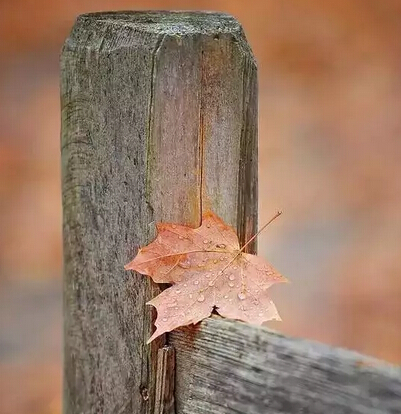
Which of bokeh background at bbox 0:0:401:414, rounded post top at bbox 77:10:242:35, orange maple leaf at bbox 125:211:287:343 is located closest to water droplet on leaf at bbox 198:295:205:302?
orange maple leaf at bbox 125:211:287:343

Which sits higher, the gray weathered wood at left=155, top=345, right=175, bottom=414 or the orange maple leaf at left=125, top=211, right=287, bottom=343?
the orange maple leaf at left=125, top=211, right=287, bottom=343

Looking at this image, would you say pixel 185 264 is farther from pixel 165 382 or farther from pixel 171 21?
pixel 171 21

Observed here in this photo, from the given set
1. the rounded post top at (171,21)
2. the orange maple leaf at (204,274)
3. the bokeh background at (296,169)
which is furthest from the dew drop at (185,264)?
the bokeh background at (296,169)

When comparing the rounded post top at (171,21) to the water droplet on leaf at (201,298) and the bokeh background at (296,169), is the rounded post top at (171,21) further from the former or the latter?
the bokeh background at (296,169)

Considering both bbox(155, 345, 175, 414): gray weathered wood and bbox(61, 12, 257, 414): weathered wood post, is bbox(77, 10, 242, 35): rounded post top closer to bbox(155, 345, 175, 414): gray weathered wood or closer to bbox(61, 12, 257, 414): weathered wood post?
bbox(61, 12, 257, 414): weathered wood post

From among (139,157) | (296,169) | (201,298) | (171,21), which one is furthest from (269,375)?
(296,169)

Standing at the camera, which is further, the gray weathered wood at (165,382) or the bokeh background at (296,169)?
the bokeh background at (296,169)

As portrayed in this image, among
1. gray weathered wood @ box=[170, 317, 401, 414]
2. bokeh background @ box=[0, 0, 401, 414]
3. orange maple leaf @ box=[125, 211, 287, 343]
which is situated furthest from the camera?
bokeh background @ box=[0, 0, 401, 414]

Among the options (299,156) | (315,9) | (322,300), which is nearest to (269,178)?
(299,156)
